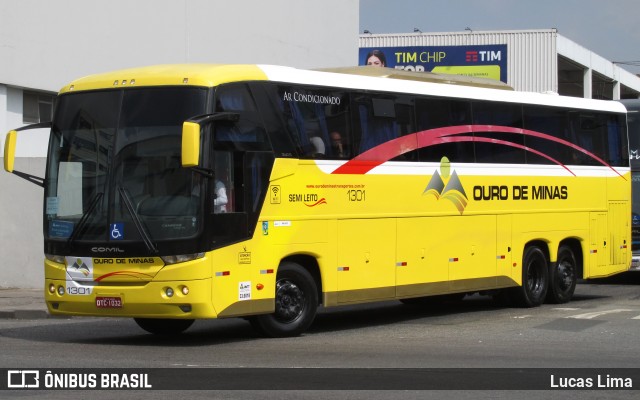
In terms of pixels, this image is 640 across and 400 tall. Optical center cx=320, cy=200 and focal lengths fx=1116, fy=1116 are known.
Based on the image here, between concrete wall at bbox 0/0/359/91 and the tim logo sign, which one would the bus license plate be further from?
the tim logo sign

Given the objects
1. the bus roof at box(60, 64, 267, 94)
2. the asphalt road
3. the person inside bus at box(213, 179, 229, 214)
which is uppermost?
the bus roof at box(60, 64, 267, 94)

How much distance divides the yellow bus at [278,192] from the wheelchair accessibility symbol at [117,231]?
0.07ft

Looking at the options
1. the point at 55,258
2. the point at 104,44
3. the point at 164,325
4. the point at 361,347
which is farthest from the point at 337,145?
the point at 104,44

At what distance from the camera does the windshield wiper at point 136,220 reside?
13688mm

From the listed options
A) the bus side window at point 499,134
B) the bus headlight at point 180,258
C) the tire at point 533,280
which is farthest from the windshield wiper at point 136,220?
the tire at point 533,280

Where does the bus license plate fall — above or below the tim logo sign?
below

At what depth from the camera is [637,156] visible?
26.7 m

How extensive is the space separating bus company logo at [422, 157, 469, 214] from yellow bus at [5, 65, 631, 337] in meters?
0.03

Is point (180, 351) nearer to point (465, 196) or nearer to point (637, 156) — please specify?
point (465, 196)

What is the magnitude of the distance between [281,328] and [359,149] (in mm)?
2894

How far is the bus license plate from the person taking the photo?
1387 centimetres

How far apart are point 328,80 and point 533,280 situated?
22.0ft

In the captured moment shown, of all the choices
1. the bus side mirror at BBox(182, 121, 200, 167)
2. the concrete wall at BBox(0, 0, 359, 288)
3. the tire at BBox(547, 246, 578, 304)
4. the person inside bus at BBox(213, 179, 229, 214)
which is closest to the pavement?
the concrete wall at BBox(0, 0, 359, 288)

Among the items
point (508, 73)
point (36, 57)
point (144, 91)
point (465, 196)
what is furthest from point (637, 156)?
point (508, 73)
